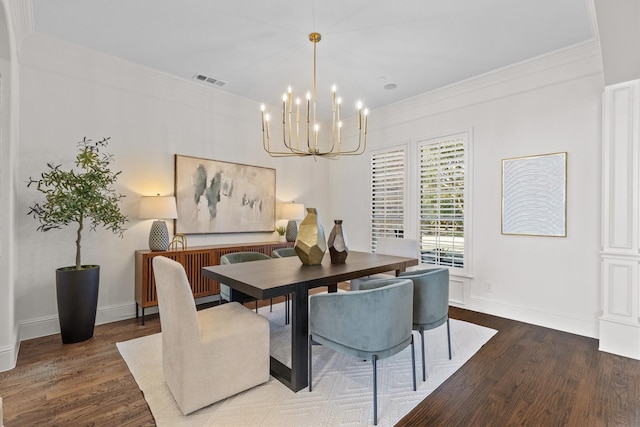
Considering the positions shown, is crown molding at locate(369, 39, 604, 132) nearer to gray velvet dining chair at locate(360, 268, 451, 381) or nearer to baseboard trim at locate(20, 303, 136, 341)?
gray velvet dining chair at locate(360, 268, 451, 381)

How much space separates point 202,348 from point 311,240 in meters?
1.22

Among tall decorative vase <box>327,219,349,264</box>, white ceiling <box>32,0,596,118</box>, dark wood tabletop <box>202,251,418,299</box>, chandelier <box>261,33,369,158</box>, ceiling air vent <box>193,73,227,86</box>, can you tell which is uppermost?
white ceiling <box>32,0,596,118</box>

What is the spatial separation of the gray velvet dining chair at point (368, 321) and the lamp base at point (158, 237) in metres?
2.33

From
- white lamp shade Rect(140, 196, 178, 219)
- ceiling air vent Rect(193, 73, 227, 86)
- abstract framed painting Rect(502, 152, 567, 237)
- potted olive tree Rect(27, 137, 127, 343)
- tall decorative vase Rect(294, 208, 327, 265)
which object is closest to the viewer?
tall decorative vase Rect(294, 208, 327, 265)

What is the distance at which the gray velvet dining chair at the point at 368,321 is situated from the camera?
2010 millimetres

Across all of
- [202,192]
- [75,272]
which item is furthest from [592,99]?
[75,272]

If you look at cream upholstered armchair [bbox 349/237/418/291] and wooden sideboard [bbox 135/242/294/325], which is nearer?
wooden sideboard [bbox 135/242/294/325]

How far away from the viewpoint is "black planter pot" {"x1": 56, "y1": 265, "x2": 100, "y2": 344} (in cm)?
297

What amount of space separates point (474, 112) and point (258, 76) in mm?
2835

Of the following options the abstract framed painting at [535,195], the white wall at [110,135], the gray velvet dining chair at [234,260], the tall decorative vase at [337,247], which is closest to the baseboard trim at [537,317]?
the abstract framed painting at [535,195]

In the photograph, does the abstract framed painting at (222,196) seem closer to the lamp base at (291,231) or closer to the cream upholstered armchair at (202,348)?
the lamp base at (291,231)

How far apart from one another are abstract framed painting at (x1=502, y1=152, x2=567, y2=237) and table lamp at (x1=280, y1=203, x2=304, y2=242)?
2824 millimetres

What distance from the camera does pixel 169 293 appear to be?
198cm

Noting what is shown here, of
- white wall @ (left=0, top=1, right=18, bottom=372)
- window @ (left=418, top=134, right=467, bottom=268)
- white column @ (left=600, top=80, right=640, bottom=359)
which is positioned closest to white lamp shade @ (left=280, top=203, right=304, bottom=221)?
window @ (left=418, top=134, right=467, bottom=268)
